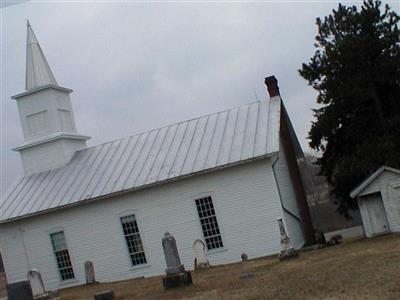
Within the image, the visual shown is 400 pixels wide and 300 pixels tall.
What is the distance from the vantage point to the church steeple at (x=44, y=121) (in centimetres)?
3166

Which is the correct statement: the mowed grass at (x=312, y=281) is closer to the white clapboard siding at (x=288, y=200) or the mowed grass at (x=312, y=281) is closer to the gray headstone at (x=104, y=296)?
the gray headstone at (x=104, y=296)

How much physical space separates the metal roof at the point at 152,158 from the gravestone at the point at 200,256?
305 cm

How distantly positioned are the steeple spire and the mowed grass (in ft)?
58.0

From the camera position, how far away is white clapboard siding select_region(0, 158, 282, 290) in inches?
970

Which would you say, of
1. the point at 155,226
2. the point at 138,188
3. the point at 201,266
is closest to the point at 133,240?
the point at 155,226

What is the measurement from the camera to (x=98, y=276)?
2722 cm

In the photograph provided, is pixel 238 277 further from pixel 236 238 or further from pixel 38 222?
pixel 38 222

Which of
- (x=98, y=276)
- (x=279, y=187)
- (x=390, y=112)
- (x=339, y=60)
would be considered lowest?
(x=98, y=276)

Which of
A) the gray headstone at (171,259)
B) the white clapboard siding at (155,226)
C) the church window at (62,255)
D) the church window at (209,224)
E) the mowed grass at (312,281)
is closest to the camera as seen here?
the mowed grass at (312,281)

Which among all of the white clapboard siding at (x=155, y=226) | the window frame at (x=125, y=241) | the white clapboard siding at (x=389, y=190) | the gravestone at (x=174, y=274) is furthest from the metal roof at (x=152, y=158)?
the gravestone at (x=174, y=274)

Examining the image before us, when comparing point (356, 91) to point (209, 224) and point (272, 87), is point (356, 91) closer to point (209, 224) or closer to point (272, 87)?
point (272, 87)

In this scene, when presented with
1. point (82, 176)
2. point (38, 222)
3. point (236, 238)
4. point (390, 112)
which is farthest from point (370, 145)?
point (38, 222)

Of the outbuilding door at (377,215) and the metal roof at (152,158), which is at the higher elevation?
the metal roof at (152,158)

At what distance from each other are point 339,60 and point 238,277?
12.8 metres
